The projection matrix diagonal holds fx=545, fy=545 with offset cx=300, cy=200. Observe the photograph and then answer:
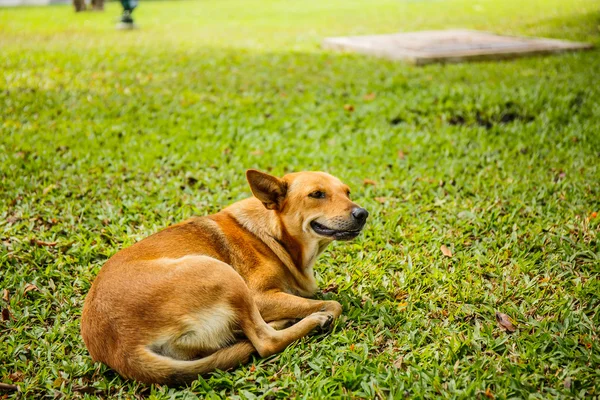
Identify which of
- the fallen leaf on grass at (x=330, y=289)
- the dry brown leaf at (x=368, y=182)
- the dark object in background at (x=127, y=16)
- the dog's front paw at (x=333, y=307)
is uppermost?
the dark object in background at (x=127, y=16)

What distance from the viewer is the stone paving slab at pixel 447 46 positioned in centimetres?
1150

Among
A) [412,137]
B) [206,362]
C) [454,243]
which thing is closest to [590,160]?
[412,137]

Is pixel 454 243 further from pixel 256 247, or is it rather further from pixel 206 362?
pixel 206 362

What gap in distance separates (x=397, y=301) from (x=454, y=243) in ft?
3.66

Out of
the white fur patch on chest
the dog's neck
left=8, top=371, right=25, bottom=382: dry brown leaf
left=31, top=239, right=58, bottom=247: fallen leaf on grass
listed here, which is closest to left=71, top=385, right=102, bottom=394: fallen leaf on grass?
left=8, top=371, right=25, bottom=382: dry brown leaf

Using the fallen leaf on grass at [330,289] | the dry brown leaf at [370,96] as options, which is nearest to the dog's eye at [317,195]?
the fallen leaf on grass at [330,289]

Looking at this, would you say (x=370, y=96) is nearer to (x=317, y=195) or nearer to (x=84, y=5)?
(x=317, y=195)

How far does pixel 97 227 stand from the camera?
17.9 feet

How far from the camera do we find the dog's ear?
4.06 m

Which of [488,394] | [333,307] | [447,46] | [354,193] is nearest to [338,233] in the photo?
[333,307]

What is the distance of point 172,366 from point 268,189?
149 cm

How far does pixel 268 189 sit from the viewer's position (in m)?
→ 4.14

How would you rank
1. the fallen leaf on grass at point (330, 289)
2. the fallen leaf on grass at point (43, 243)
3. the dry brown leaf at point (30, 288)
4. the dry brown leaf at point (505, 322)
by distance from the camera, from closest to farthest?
the dry brown leaf at point (505, 322)
the dry brown leaf at point (30, 288)
the fallen leaf on grass at point (330, 289)
the fallen leaf on grass at point (43, 243)

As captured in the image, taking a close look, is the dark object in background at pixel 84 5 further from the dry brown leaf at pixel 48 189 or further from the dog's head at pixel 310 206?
the dog's head at pixel 310 206
